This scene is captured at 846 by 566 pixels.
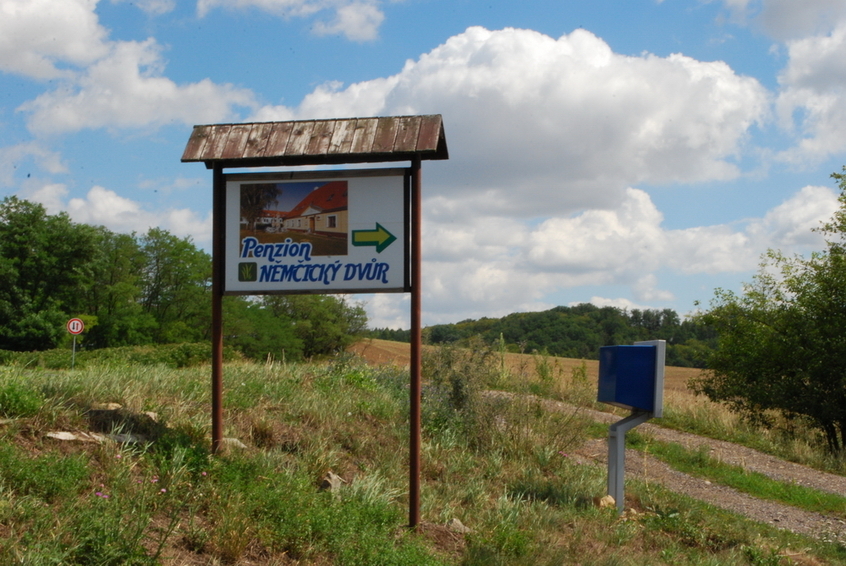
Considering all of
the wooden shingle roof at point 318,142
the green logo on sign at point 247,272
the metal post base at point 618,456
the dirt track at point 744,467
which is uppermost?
the wooden shingle roof at point 318,142

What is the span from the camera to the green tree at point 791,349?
50.6ft

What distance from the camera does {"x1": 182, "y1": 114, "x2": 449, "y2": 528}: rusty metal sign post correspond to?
19.7 ft

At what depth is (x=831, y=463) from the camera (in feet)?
41.2

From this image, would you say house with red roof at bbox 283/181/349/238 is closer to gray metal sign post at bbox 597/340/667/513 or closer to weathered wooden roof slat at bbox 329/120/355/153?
weathered wooden roof slat at bbox 329/120/355/153

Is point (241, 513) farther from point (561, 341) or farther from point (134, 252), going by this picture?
point (134, 252)

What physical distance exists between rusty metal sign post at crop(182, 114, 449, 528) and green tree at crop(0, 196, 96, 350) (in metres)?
38.0

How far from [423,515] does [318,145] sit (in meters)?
3.23

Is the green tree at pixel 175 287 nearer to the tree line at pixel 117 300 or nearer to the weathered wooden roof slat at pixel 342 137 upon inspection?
the tree line at pixel 117 300

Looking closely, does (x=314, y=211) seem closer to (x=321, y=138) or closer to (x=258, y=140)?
(x=321, y=138)

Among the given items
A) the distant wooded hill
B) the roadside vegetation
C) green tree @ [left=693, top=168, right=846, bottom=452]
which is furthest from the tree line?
the roadside vegetation

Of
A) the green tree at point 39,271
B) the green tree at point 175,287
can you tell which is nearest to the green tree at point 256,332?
the green tree at point 175,287

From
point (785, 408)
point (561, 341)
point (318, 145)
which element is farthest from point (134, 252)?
point (318, 145)

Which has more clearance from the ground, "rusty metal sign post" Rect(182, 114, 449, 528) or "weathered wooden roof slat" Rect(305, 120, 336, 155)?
"weathered wooden roof slat" Rect(305, 120, 336, 155)

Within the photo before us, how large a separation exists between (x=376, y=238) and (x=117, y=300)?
40.4 metres
